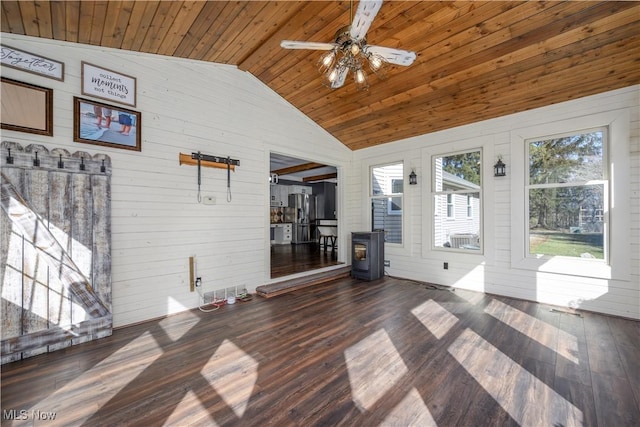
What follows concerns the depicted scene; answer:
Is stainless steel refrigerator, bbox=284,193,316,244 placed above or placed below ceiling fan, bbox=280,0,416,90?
below

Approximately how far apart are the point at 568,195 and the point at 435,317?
2537 mm

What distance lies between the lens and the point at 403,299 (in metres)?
3.97

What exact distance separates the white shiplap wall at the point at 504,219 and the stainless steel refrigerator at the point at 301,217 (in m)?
4.23

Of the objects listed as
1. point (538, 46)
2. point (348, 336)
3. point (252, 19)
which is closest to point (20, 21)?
point (252, 19)

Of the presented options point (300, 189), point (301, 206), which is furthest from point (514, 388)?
point (300, 189)

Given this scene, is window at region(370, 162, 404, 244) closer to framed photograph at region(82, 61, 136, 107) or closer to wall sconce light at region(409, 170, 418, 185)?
wall sconce light at region(409, 170, 418, 185)

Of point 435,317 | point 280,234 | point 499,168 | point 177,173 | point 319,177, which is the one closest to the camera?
point 435,317

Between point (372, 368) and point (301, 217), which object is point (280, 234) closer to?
point (301, 217)

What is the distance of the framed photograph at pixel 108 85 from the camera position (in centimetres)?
285

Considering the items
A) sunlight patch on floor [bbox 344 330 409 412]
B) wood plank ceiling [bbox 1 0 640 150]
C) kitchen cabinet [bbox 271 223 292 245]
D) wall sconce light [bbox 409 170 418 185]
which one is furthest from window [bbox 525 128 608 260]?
kitchen cabinet [bbox 271 223 292 245]

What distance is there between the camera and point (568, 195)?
3707 millimetres

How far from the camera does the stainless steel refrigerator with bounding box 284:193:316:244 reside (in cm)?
1001

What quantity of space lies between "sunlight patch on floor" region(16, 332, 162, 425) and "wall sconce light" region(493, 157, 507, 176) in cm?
489

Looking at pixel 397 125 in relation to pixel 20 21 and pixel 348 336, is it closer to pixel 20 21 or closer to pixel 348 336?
pixel 348 336
